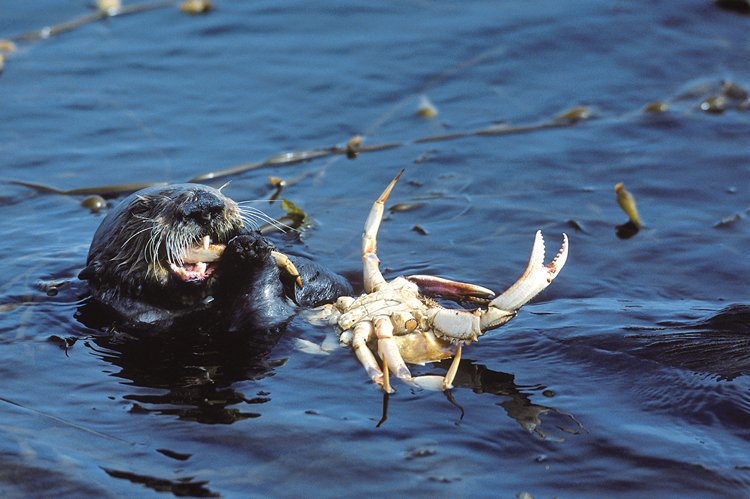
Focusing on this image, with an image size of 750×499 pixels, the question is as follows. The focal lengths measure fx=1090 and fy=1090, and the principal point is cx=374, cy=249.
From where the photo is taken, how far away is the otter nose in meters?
4.30

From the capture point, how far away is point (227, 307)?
4.47 metres

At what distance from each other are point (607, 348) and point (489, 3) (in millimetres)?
5133

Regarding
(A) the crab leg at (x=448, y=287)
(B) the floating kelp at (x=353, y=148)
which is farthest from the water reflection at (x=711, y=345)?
(B) the floating kelp at (x=353, y=148)

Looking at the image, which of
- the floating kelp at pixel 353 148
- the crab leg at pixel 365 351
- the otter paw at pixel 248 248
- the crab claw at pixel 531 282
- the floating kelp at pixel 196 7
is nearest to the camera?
the crab claw at pixel 531 282

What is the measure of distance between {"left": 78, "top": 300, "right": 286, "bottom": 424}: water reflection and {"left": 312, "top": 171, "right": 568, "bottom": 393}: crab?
0.35 metres

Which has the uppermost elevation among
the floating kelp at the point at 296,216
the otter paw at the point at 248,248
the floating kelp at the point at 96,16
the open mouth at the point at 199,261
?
the floating kelp at the point at 96,16

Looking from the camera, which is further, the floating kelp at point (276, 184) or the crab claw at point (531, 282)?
the floating kelp at point (276, 184)

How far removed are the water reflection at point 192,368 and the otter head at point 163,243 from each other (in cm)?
19

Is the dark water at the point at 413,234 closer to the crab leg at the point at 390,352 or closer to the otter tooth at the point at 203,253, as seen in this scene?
the crab leg at the point at 390,352

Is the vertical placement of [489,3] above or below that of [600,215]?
above

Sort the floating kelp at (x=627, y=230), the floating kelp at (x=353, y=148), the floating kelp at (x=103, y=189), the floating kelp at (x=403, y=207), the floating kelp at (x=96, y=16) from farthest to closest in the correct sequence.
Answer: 1. the floating kelp at (x=96, y=16)
2. the floating kelp at (x=353, y=148)
3. the floating kelp at (x=103, y=189)
4. the floating kelp at (x=403, y=207)
5. the floating kelp at (x=627, y=230)

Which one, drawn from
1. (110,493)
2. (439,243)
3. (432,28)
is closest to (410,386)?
(110,493)

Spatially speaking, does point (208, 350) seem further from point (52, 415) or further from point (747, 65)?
point (747, 65)

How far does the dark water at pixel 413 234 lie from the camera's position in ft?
11.8
